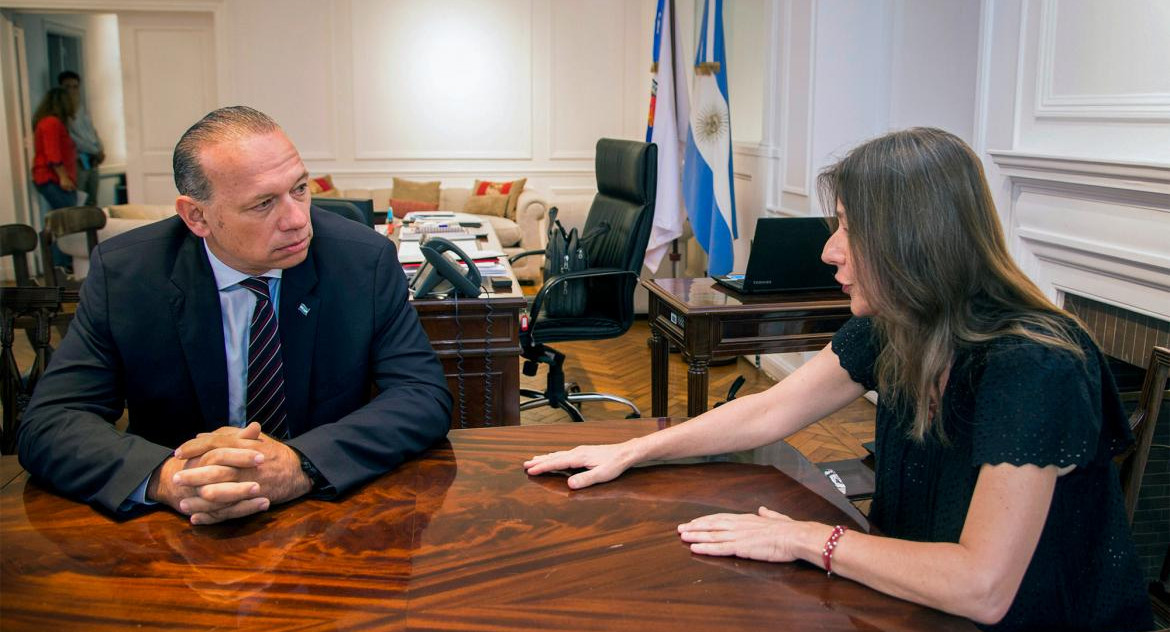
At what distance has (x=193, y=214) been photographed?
172 cm

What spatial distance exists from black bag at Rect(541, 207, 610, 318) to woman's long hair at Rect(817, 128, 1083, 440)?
273 centimetres

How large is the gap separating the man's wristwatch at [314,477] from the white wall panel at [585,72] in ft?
26.4

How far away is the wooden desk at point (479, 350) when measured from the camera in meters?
3.07

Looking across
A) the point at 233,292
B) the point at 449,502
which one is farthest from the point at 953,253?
the point at 233,292

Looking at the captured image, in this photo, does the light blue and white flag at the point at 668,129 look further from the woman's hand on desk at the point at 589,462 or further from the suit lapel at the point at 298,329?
the woman's hand on desk at the point at 589,462

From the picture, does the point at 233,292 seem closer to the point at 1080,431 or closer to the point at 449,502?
the point at 449,502

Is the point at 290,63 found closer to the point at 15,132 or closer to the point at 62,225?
the point at 15,132

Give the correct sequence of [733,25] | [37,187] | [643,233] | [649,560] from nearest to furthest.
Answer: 1. [649,560]
2. [643,233]
3. [733,25]
4. [37,187]

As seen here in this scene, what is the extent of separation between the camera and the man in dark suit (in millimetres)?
1626

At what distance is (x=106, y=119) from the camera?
444 inches

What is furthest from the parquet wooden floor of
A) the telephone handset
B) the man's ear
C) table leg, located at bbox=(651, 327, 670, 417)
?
the man's ear

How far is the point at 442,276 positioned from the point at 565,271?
109 cm

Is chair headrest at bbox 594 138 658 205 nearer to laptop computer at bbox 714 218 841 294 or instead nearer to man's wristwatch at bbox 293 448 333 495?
laptop computer at bbox 714 218 841 294

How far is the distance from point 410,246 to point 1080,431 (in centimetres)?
Result: 346
